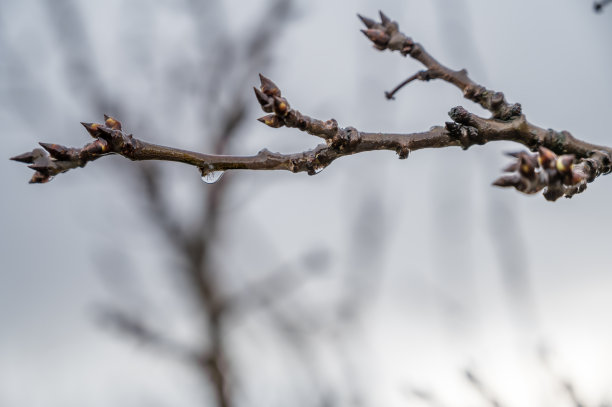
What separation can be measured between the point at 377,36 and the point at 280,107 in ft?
1.48

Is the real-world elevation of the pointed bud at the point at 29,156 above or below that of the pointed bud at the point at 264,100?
below

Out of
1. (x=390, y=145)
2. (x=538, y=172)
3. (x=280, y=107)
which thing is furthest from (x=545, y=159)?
(x=280, y=107)

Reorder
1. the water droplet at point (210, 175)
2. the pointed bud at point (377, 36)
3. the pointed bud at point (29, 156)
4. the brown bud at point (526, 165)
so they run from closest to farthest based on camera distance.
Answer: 1. the brown bud at point (526, 165)
2. the pointed bud at point (29, 156)
3. the water droplet at point (210, 175)
4. the pointed bud at point (377, 36)

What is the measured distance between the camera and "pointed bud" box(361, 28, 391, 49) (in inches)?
56.9

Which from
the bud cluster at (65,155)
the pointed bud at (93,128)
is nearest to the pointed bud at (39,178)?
the bud cluster at (65,155)

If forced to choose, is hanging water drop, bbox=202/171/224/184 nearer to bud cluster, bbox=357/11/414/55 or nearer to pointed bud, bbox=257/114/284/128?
pointed bud, bbox=257/114/284/128

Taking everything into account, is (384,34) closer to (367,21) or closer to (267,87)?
(367,21)

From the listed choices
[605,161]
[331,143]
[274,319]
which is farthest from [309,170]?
[274,319]

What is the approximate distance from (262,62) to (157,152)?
8.67m

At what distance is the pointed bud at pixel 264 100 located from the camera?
117 centimetres

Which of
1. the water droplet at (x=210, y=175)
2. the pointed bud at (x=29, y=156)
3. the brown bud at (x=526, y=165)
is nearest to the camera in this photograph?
the brown bud at (x=526, y=165)

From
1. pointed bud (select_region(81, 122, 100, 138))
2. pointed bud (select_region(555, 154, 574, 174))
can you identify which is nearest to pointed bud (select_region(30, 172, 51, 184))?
pointed bud (select_region(81, 122, 100, 138))

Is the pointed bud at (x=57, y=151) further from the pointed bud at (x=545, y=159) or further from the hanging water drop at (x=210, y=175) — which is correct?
the pointed bud at (x=545, y=159)

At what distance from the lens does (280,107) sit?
118 cm
